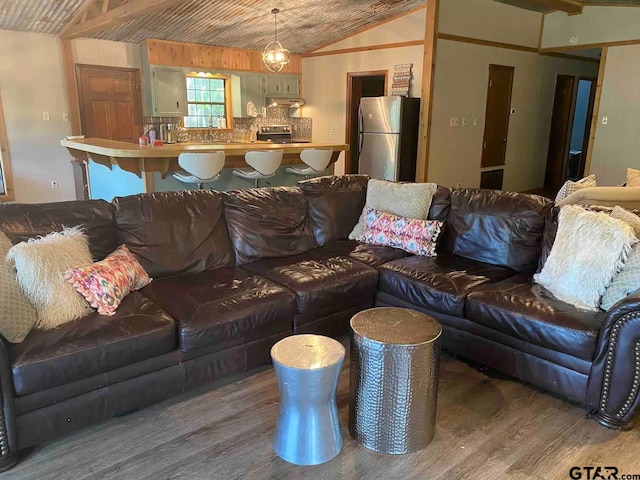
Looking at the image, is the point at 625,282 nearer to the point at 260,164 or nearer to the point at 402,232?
the point at 402,232

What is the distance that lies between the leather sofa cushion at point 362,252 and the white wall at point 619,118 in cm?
562

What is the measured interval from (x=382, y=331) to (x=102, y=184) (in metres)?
4.19

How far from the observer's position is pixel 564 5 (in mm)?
7039

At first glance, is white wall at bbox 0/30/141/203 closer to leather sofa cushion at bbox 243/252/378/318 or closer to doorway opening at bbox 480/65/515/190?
leather sofa cushion at bbox 243/252/378/318

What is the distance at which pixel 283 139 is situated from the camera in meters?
8.84

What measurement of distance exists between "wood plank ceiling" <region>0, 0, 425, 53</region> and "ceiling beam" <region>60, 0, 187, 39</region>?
0.11 m

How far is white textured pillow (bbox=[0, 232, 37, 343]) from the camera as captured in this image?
77.7 inches

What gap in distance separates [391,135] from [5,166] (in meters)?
5.21

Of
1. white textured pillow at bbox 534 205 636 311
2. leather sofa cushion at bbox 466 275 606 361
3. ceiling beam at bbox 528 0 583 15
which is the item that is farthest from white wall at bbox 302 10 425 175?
leather sofa cushion at bbox 466 275 606 361

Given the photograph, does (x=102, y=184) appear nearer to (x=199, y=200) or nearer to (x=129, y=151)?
(x=129, y=151)

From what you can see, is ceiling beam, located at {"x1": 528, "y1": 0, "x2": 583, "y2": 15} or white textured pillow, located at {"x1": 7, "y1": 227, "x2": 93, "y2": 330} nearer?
white textured pillow, located at {"x1": 7, "y1": 227, "x2": 93, "y2": 330}

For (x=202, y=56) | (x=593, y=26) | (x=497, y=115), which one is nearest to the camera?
(x=593, y=26)
